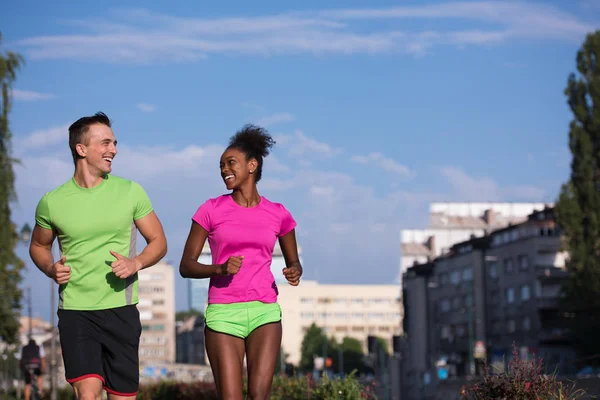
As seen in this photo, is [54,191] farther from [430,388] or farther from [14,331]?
[430,388]

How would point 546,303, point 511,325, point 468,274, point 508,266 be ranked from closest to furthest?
point 546,303 < point 511,325 < point 508,266 < point 468,274

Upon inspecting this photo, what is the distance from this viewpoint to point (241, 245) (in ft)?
27.1

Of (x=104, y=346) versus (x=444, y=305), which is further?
(x=444, y=305)

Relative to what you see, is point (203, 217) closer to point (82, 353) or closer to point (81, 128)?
point (81, 128)

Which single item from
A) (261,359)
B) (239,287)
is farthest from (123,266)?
(261,359)

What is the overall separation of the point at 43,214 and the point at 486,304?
111441 millimetres

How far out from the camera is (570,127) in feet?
243

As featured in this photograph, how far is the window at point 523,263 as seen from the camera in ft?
353

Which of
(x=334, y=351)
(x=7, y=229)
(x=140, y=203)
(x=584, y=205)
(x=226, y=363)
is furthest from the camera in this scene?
(x=334, y=351)

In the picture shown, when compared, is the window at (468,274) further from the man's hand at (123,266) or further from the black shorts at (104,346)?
the man's hand at (123,266)

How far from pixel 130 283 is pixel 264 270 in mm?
995

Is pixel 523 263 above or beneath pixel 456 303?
above

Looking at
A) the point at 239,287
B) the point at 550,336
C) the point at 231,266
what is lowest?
the point at 239,287

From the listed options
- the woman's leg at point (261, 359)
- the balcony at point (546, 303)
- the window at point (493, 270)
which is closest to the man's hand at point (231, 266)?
the woman's leg at point (261, 359)
